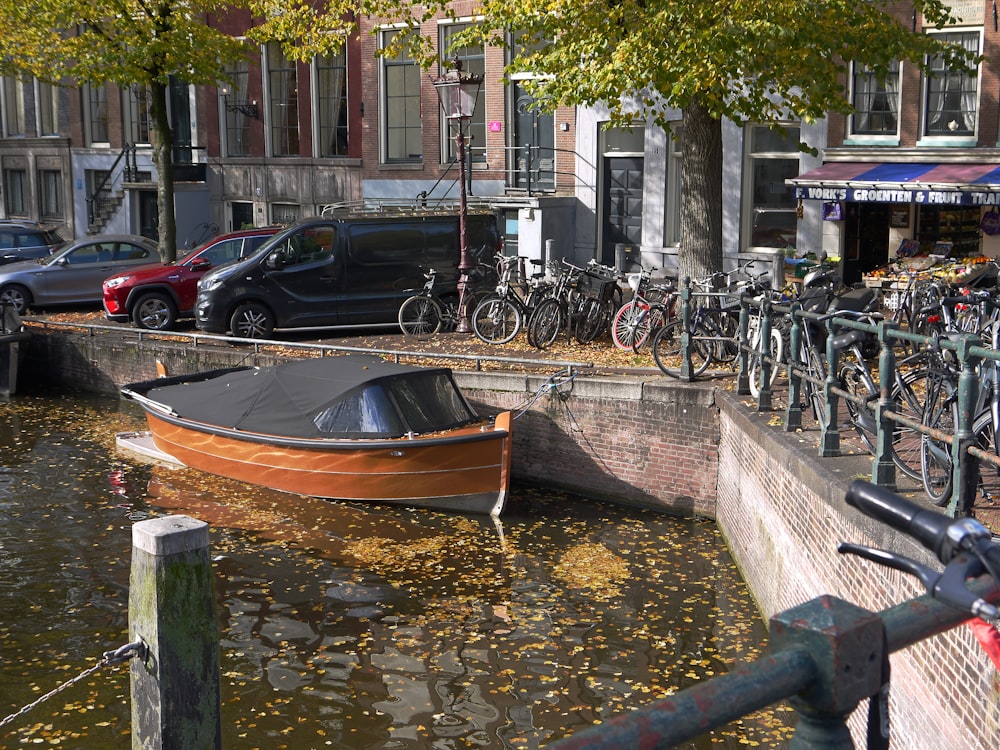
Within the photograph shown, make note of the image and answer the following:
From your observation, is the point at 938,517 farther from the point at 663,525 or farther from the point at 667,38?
the point at 667,38

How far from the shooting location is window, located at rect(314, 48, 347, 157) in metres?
28.4

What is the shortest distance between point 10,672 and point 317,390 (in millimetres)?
5658

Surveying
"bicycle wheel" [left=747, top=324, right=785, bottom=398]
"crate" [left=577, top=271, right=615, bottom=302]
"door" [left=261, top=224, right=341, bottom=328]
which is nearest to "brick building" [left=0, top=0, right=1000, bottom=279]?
"crate" [left=577, top=271, right=615, bottom=302]

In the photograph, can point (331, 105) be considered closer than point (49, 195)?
Yes

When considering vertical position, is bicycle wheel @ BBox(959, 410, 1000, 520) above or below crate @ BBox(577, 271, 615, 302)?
below

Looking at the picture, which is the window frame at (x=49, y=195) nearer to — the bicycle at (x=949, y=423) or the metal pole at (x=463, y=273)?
the metal pole at (x=463, y=273)

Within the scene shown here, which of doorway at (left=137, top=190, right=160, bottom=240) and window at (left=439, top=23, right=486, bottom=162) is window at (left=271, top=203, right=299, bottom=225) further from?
window at (left=439, top=23, right=486, bottom=162)

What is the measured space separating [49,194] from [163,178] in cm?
1737

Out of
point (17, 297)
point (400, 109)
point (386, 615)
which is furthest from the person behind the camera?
point (400, 109)

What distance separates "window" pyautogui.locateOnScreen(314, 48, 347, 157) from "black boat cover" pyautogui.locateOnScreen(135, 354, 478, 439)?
588 inches

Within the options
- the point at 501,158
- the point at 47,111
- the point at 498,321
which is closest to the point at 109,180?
the point at 47,111

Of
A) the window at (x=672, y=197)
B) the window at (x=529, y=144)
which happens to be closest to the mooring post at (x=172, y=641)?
the window at (x=672, y=197)

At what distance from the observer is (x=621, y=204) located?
23.9 meters

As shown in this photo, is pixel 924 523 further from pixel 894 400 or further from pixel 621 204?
pixel 621 204
